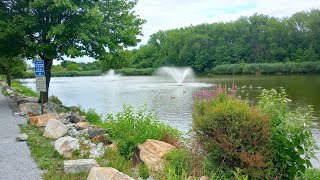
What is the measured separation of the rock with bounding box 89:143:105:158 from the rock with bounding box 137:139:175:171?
92 centimetres

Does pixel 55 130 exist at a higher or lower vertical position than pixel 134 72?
higher

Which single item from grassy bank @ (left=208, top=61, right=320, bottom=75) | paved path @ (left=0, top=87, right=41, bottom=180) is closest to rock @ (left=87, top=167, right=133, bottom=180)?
paved path @ (left=0, top=87, right=41, bottom=180)

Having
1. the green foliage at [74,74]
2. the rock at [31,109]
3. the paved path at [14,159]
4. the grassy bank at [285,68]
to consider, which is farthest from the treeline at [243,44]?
the paved path at [14,159]

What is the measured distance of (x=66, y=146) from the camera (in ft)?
26.0

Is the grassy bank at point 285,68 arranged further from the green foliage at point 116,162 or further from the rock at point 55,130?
the green foliage at point 116,162

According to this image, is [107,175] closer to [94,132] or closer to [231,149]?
[231,149]

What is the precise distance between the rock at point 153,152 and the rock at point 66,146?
1.53 meters

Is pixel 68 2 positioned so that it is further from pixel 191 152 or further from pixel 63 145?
pixel 191 152

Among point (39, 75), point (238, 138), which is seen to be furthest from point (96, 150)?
point (39, 75)

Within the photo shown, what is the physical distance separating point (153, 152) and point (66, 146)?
2125 mm

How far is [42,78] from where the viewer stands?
1412cm

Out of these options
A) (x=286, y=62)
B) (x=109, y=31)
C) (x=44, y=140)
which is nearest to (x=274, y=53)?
(x=286, y=62)

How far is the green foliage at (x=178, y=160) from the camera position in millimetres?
6497

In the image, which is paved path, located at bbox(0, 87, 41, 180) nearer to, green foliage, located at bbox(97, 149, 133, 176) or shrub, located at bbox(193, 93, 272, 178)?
green foliage, located at bbox(97, 149, 133, 176)
